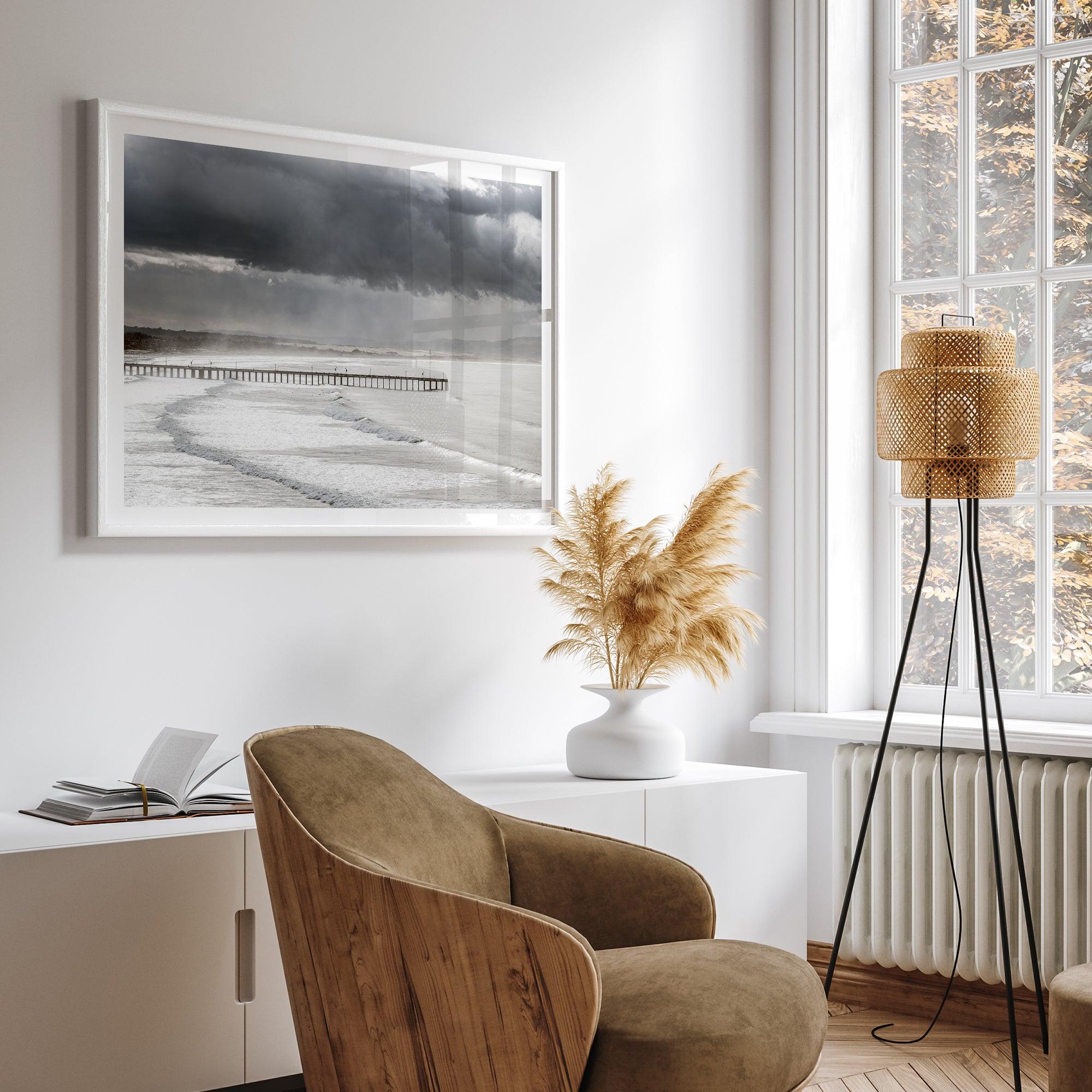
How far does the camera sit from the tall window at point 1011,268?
371cm

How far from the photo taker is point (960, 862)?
3.56 metres

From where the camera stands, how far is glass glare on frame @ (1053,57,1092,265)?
3.71m

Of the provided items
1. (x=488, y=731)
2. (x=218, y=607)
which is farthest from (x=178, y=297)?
(x=488, y=731)

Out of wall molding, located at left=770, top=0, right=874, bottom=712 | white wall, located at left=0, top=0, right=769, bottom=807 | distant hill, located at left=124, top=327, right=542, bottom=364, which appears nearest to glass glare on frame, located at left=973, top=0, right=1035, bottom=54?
wall molding, located at left=770, top=0, right=874, bottom=712

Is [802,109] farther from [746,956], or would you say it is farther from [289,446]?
[746,956]

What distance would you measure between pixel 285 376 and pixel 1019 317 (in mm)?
2015

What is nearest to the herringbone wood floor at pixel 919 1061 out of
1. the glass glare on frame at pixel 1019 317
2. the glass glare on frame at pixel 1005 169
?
the glass glare on frame at pixel 1019 317

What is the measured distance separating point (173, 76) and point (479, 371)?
0.96 m

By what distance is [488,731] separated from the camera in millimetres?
3449

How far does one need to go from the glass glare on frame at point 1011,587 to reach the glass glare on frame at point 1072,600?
2.4 inches

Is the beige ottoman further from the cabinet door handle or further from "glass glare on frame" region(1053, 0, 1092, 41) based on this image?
"glass glare on frame" region(1053, 0, 1092, 41)

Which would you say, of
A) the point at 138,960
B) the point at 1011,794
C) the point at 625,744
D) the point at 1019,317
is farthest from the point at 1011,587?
the point at 138,960

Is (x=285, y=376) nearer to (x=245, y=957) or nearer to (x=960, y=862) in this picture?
(x=245, y=957)

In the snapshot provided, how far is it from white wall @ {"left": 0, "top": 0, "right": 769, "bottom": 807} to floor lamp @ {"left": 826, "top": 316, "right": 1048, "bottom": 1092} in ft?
2.55
